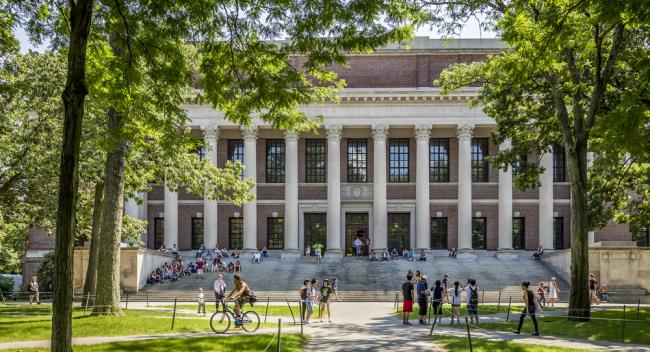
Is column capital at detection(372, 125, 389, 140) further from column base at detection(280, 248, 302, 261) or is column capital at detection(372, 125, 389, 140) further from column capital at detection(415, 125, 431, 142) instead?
column base at detection(280, 248, 302, 261)

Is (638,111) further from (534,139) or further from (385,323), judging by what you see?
(534,139)

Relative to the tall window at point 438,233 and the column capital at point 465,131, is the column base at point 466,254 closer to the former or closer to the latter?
the tall window at point 438,233

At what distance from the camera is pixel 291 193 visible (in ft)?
174

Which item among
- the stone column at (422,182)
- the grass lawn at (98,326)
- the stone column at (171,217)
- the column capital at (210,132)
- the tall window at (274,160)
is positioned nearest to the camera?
the grass lawn at (98,326)

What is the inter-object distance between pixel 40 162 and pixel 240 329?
1166 cm

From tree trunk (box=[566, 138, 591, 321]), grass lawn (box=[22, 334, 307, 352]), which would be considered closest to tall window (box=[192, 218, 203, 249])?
tree trunk (box=[566, 138, 591, 321])

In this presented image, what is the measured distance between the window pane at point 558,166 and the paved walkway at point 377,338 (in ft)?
107

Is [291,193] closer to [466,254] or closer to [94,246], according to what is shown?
[466,254]

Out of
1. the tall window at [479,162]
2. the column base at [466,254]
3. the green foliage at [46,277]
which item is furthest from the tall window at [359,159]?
the green foliage at [46,277]

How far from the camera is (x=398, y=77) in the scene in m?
53.5

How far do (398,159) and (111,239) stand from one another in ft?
113

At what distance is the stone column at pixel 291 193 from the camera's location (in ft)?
173

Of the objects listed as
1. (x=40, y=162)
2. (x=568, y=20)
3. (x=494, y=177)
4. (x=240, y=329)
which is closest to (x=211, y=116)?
(x=494, y=177)

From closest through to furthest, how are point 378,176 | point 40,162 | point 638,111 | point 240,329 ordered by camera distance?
point 638,111 → point 240,329 → point 40,162 → point 378,176
